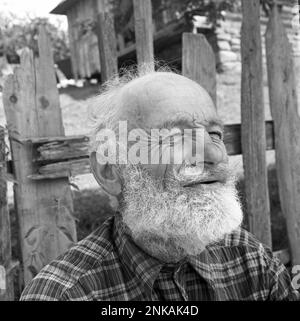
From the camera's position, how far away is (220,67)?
7.67m

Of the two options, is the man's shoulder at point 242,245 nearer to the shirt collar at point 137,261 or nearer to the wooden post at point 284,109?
the shirt collar at point 137,261

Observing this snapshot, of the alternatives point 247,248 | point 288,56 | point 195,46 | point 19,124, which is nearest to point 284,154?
point 288,56

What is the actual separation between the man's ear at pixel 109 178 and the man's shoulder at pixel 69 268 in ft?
0.57

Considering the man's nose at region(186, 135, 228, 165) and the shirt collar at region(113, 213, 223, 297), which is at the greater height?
the man's nose at region(186, 135, 228, 165)

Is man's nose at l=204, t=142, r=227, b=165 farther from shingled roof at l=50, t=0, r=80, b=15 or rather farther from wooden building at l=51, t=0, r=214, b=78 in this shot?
shingled roof at l=50, t=0, r=80, b=15

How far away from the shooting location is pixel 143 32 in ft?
8.31

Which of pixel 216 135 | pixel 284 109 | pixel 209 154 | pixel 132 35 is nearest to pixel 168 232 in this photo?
pixel 209 154

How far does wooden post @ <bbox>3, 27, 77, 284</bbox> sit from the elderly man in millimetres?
667

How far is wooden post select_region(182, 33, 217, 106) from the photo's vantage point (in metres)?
2.60

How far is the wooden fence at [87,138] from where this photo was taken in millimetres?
2303

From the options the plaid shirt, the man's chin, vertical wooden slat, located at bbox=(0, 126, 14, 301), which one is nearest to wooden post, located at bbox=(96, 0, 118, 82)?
vertical wooden slat, located at bbox=(0, 126, 14, 301)

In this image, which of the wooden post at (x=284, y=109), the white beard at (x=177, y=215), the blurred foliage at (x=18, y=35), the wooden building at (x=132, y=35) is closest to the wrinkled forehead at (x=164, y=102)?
the white beard at (x=177, y=215)

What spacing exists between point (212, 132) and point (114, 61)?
40.2 inches

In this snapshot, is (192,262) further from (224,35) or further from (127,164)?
(224,35)
